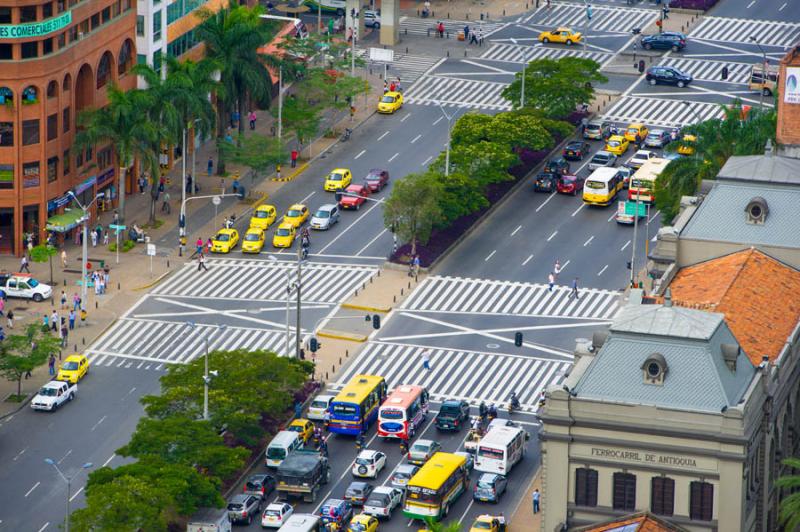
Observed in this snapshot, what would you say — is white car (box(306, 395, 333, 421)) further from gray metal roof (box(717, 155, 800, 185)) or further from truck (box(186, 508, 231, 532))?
gray metal roof (box(717, 155, 800, 185))

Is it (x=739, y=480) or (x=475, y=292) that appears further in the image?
(x=475, y=292)

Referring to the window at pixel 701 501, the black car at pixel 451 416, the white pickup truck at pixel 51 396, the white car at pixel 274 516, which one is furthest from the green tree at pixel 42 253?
the window at pixel 701 501

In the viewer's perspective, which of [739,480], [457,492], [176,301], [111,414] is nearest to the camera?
[739,480]

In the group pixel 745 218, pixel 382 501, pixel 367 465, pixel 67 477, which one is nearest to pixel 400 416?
pixel 367 465

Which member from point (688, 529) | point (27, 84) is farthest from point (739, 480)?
point (27, 84)

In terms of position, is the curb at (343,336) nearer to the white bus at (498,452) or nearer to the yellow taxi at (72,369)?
the yellow taxi at (72,369)

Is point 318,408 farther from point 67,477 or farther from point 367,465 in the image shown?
point 67,477

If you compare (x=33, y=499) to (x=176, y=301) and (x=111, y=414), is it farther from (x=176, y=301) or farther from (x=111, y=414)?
(x=176, y=301)
